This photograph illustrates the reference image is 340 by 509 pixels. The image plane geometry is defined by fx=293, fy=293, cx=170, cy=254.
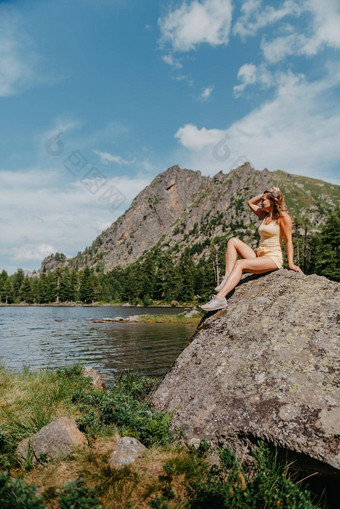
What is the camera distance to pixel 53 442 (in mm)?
4332

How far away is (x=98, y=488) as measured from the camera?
346cm

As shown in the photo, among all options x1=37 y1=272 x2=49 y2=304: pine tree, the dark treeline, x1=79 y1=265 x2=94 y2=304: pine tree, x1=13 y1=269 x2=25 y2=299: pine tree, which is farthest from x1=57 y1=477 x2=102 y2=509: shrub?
x1=13 y1=269 x2=25 y2=299: pine tree

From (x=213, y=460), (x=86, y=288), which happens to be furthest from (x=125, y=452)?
(x=86, y=288)

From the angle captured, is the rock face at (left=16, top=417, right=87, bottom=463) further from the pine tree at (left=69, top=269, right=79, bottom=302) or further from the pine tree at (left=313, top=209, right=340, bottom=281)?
the pine tree at (left=69, top=269, right=79, bottom=302)

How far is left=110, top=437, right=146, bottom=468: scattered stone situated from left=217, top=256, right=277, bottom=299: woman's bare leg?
12.3 ft

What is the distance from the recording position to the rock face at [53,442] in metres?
4.23

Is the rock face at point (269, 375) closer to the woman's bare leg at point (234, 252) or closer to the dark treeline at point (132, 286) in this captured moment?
the woman's bare leg at point (234, 252)

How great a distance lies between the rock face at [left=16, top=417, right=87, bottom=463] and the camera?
4227 millimetres

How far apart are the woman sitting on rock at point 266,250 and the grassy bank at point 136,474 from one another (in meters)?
3.15

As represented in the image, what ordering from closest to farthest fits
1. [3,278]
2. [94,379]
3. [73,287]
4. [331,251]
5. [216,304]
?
[216,304]
[94,379]
[331,251]
[3,278]
[73,287]

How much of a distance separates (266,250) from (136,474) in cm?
577

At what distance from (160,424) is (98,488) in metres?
1.62

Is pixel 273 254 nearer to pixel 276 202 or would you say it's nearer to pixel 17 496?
pixel 276 202

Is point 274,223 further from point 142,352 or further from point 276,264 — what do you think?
point 142,352
